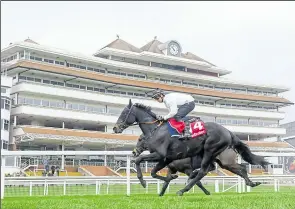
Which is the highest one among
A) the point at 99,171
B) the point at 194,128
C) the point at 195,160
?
the point at 194,128

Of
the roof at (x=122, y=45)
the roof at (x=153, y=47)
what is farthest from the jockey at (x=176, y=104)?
the roof at (x=153, y=47)

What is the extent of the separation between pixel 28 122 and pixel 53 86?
187 inches

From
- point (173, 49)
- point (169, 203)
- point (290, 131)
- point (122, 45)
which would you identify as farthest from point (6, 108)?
point (290, 131)

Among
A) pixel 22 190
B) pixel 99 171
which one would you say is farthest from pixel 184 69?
pixel 22 190

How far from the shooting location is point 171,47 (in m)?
66.4

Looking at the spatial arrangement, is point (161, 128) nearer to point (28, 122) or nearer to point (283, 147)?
point (28, 122)

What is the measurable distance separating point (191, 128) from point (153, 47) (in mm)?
58088

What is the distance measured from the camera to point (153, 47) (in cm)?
6581

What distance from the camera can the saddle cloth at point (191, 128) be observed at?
8.35 meters

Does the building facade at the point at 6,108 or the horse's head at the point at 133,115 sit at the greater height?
the building facade at the point at 6,108

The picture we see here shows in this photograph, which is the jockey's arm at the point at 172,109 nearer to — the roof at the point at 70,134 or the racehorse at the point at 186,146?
the racehorse at the point at 186,146

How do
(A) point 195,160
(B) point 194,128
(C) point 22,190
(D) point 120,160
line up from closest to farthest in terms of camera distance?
(B) point 194,128
(A) point 195,160
(C) point 22,190
(D) point 120,160

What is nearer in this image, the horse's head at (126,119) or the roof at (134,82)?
the horse's head at (126,119)

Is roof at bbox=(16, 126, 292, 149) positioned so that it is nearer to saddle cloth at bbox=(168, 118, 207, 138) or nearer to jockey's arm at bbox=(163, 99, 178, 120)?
jockey's arm at bbox=(163, 99, 178, 120)
